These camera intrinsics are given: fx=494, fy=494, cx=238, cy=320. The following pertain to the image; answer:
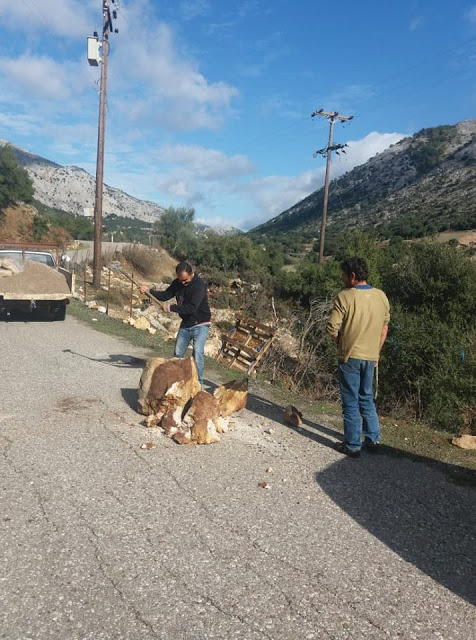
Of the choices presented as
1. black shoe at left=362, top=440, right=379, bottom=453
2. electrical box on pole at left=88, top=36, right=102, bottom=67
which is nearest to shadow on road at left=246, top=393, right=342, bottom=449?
black shoe at left=362, top=440, right=379, bottom=453

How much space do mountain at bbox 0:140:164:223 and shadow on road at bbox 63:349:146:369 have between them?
115331 millimetres

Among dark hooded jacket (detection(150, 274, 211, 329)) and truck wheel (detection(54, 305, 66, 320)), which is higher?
Answer: dark hooded jacket (detection(150, 274, 211, 329))

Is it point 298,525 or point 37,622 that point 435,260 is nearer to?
point 298,525

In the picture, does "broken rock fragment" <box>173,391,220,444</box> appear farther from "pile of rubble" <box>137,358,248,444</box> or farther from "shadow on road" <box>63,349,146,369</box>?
"shadow on road" <box>63,349,146,369</box>

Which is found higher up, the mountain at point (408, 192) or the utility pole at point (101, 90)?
the mountain at point (408, 192)

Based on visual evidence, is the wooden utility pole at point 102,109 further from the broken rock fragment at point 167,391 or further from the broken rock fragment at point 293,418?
the broken rock fragment at point 293,418

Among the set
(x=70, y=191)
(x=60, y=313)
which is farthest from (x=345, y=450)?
(x=70, y=191)

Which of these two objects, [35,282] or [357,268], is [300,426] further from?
[35,282]

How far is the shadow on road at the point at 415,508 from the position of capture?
309cm

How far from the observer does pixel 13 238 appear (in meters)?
38.5

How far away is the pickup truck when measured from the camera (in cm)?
1084

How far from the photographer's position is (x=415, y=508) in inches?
150

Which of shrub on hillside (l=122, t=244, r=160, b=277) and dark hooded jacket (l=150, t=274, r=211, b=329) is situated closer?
dark hooded jacket (l=150, t=274, r=211, b=329)

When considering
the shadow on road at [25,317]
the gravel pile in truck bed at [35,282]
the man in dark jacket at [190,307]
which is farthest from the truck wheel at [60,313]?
the man in dark jacket at [190,307]
